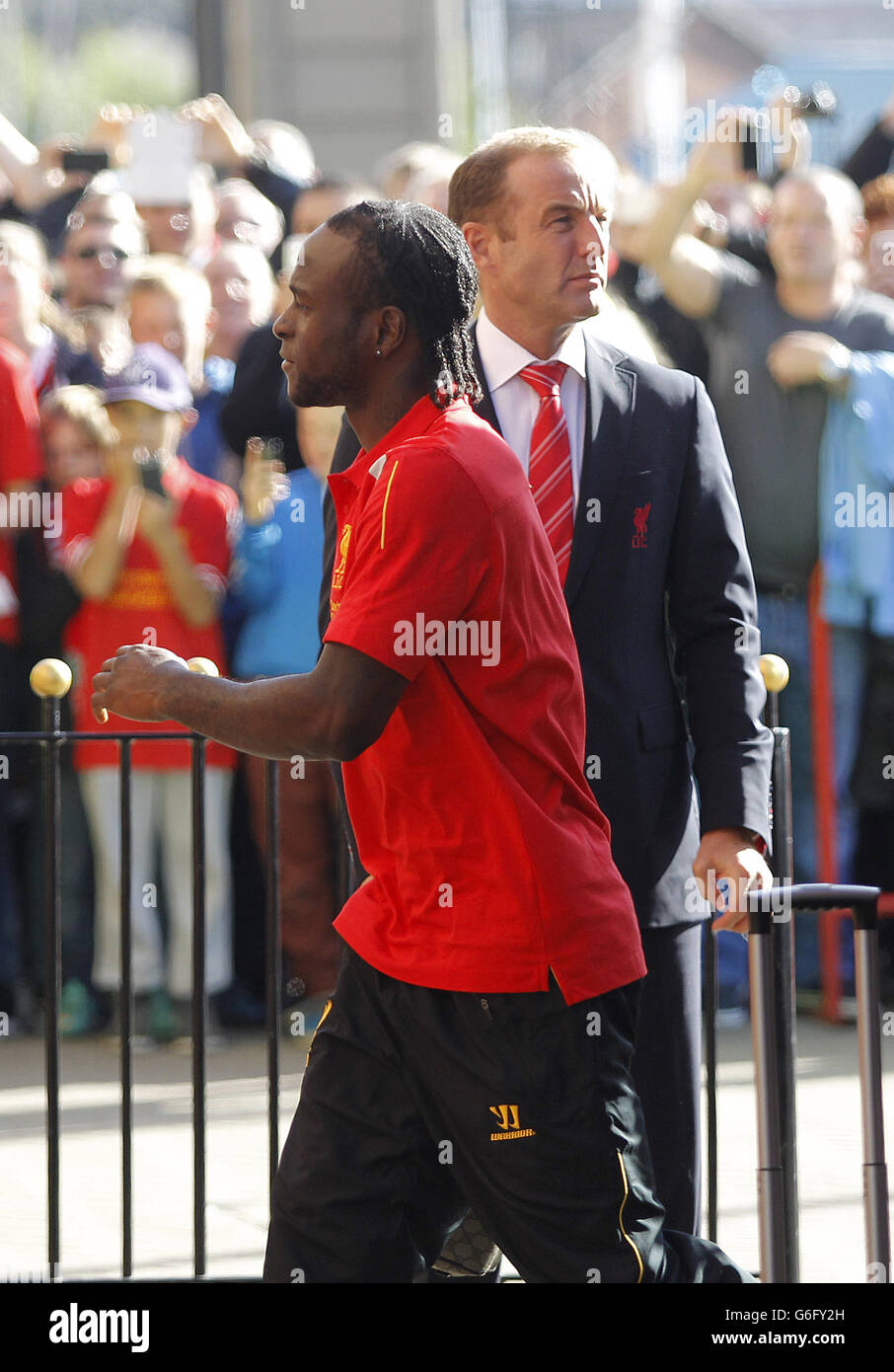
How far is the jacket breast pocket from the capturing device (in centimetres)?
322

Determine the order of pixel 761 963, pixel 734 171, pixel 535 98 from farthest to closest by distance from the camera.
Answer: pixel 535 98
pixel 734 171
pixel 761 963

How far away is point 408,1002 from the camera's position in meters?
2.61

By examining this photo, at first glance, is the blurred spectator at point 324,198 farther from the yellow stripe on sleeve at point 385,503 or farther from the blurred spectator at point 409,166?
the yellow stripe on sleeve at point 385,503

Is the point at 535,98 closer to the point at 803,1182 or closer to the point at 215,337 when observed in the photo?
the point at 215,337

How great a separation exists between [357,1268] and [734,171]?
5250 mm

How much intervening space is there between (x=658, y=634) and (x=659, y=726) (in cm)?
16

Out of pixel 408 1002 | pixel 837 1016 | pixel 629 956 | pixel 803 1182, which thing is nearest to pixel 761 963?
pixel 629 956

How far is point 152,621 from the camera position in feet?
20.3

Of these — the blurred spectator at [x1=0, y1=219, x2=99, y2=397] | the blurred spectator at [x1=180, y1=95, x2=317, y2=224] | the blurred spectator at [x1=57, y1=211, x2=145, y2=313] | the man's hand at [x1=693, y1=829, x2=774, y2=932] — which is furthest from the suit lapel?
the blurred spectator at [x1=180, y1=95, x2=317, y2=224]

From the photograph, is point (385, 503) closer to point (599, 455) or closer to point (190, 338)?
point (599, 455)

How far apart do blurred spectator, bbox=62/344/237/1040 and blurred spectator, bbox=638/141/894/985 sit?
1733 mm

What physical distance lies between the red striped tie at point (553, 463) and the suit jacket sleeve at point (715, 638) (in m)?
0.21

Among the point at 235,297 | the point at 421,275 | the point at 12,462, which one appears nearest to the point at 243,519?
the point at 12,462

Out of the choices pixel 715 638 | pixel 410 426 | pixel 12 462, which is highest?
pixel 12 462
